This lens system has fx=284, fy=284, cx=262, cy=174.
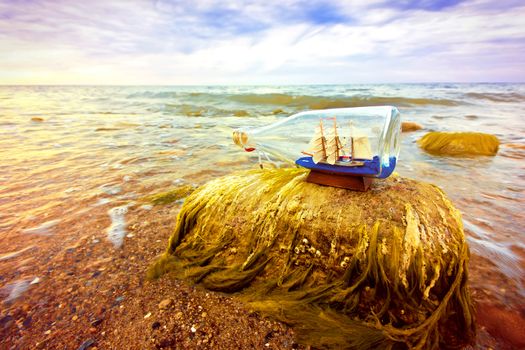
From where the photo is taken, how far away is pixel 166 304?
1990mm

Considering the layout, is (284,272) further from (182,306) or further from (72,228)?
(72,228)

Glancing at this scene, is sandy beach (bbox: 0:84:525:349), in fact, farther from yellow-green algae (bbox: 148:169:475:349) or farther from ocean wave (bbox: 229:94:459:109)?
ocean wave (bbox: 229:94:459:109)

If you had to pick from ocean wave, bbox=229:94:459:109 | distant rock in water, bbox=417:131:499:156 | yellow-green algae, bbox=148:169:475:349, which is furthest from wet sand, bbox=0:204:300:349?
ocean wave, bbox=229:94:459:109

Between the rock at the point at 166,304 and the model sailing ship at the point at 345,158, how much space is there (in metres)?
1.43

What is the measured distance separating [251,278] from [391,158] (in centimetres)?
136

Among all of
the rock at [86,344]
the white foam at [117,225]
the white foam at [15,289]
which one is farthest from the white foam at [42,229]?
the rock at [86,344]

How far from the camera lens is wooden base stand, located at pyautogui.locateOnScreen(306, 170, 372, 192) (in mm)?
1984

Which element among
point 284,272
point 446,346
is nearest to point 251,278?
point 284,272

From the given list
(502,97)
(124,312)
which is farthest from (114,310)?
(502,97)

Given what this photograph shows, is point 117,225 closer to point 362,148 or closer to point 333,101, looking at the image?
point 362,148

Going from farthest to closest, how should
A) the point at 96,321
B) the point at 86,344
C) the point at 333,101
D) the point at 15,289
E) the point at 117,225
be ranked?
the point at 333,101
the point at 117,225
the point at 15,289
the point at 96,321
the point at 86,344

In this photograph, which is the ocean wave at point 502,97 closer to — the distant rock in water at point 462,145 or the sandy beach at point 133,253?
the distant rock in water at point 462,145

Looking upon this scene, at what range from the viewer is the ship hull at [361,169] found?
1888mm

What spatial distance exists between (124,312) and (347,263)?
1.53 metres
